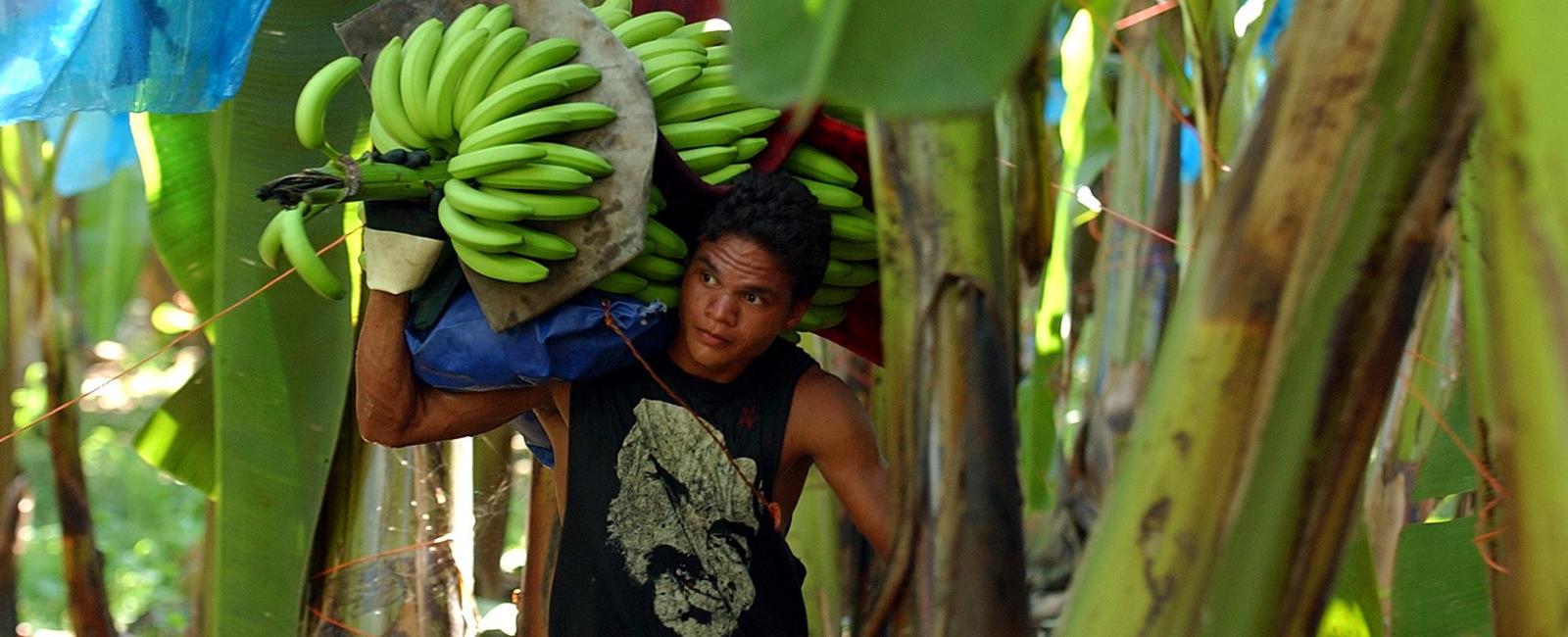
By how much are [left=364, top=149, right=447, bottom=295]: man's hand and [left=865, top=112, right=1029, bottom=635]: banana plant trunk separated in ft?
1.58

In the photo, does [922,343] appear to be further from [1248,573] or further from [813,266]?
[813,266]

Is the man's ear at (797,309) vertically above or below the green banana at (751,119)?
below

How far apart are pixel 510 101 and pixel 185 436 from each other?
1.11m

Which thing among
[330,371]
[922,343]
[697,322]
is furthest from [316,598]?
[922,343]

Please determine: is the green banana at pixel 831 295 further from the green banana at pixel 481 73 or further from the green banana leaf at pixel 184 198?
the green banana leaf at pixel 184 198

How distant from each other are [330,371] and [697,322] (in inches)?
30.9

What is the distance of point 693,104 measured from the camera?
1.25m

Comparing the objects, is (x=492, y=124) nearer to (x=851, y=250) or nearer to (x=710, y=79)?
(x=710, y=79)

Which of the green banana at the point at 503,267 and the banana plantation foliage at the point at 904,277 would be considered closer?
the banana plantation foliage at the point at 904,277

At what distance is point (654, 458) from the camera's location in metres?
1.32

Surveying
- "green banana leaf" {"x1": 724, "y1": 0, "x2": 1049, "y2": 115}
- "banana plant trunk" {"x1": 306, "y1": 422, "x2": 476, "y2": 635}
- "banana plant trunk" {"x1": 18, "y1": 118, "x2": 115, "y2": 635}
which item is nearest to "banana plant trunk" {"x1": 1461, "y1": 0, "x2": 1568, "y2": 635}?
"green banana leaf" {"x1": 724, "y1": 0, "x2": 1049, "y2": 115}

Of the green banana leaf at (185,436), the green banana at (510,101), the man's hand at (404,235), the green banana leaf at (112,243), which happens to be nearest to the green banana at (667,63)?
the green banana at (510,101)

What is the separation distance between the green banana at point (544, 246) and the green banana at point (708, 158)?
0.47ft

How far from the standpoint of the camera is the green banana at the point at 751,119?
4.09 feet
